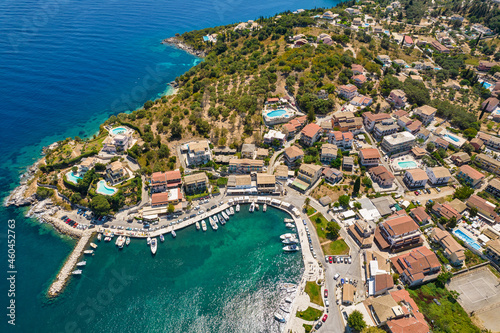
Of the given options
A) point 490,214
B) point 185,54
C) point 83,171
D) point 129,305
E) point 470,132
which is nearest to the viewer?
point 129,305

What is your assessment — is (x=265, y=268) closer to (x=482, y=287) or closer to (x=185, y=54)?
(x=482, y=287)

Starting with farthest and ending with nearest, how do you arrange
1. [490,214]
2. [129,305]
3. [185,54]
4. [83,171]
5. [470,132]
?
1. [185,54]
2. [470,132]
3. [83,171]
4. [490,214]
5. [129,305]

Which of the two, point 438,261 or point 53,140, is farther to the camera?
point 53,140

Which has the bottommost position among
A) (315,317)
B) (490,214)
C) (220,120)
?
(315,317)

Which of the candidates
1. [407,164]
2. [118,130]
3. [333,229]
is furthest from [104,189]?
[407,164]

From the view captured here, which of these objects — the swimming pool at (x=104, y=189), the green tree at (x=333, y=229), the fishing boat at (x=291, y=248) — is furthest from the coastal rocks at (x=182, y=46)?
the fishing boat at (x=291, y=248)

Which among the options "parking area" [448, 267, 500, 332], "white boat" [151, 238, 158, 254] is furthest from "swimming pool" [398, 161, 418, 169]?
"white boat" [151, 238, 158, 254]

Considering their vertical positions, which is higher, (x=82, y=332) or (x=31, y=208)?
(x=31, y=208)

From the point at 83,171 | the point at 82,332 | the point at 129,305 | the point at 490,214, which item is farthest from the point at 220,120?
the point at 490,214
